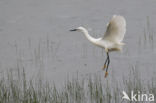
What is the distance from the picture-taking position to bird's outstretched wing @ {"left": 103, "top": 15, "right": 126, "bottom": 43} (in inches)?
246

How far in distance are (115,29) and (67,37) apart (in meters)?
2.50

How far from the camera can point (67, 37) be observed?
28.8 ft

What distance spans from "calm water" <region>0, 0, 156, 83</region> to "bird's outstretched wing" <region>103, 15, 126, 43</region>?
898mm

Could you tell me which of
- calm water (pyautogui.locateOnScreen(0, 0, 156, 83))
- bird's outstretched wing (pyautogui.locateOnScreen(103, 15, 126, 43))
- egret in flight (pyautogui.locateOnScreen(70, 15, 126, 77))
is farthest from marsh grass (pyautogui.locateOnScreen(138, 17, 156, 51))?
bird's outstretched wing (pyautogui.locateOnScreen(103, 15, 126, 43))

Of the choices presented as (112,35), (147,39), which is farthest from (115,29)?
(147,39)

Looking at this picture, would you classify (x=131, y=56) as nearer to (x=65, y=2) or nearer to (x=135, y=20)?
(x=135, y=20)

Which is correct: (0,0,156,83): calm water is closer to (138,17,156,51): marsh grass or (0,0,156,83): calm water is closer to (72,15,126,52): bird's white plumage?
(138,17,156,51): marsh grass

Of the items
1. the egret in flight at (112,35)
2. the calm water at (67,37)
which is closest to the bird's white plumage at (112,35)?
the egret in flight at (112,35)

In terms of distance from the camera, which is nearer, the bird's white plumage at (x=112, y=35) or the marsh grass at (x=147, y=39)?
the bird's white plumage at (x=112, y=35)

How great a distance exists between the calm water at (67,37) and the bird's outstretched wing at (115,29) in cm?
90

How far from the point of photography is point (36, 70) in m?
7.75

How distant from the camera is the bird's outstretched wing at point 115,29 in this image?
6254mm

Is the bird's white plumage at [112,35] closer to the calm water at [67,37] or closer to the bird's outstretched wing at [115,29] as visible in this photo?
the bird's outstretched wing at [115,29]

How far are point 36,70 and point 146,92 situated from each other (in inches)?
81.6
